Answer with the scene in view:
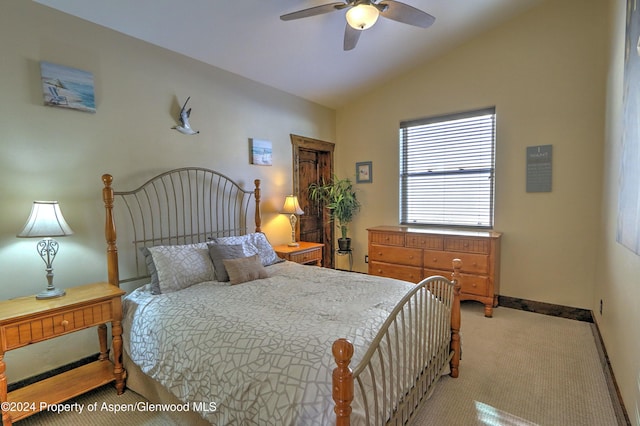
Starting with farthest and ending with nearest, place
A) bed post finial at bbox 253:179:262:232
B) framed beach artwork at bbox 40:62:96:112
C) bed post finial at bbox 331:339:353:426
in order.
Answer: bed post finial at bbox 253:179:262:232 < framed beach artwork at bbox 40:62:96:112 < bed post finial at bbox 331:339:353:426

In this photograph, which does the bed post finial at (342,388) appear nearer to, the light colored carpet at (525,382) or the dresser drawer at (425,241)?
the light colored carpet at (525,382)

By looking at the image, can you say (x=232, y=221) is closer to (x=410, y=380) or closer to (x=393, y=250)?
(x=393, y=250)

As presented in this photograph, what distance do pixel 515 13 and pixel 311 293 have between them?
3793 millimetres

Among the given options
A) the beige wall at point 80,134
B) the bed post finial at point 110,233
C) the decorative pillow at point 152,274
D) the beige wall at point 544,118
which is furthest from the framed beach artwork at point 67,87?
the beige wall at point 544,118

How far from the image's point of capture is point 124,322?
2.29 m

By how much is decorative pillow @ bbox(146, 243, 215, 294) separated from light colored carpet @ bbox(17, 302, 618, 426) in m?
0.79

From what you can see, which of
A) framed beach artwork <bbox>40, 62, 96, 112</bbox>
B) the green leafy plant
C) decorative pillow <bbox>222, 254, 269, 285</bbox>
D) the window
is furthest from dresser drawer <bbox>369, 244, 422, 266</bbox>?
framed beach artwork <bbox>40, 62, 96, 112</bbox>

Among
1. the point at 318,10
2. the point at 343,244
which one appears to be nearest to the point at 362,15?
the point at 318,10

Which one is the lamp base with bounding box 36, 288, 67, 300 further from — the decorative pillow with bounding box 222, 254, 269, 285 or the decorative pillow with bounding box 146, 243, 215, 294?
the decorative pillow with bounding box 222, 254, 269, 285

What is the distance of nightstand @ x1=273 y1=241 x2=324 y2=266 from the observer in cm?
376

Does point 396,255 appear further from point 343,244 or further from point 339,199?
point 339,199

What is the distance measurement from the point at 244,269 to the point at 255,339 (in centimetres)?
111

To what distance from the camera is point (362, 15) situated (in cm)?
221

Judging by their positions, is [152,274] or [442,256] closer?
[152,274]
